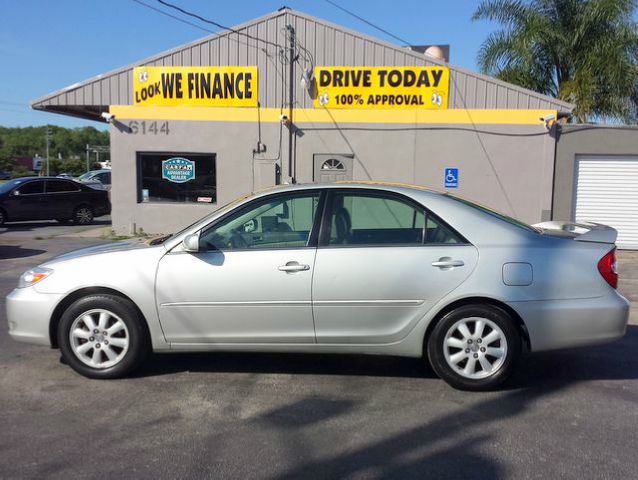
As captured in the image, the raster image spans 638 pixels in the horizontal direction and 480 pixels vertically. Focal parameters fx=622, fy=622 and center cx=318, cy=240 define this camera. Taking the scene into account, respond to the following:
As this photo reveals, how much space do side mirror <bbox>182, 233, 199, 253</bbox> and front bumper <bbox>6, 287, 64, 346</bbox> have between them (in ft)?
3.56

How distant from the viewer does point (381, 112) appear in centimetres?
1423

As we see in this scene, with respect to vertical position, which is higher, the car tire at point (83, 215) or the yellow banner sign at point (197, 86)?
the yellow banner sign at point (197, 86)

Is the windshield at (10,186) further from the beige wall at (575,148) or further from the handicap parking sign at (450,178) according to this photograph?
the beige wall at (575,148)

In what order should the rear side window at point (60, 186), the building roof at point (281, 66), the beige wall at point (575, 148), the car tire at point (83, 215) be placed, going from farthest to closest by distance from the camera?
the car tire at point (83, 215) < the rear side window at point (60, 186) < the building roof at point (281, 66) < the beige wall at point (575, 148)

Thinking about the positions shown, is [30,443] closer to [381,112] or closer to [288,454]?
[288,454]

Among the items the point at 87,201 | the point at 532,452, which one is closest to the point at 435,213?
the point at 532,452

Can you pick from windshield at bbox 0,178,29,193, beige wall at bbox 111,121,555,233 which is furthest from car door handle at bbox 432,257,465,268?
windshield at bbox 0,178,29,193

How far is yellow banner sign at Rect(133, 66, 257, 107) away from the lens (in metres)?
14.3

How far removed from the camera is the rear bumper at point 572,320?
4.69 m

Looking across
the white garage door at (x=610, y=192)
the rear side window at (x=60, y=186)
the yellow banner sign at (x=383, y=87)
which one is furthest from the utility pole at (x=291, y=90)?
the rear side window at (x=60, y=186)

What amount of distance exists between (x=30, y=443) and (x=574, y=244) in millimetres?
4077

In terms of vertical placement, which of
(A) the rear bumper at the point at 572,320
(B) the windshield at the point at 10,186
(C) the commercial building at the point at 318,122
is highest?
(C) the commercial building at the point at 318,122

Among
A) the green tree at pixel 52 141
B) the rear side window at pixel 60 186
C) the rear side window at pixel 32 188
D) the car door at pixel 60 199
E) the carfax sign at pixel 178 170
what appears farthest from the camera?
the green tree at pixel 52 141

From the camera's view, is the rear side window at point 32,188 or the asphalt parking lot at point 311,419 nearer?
the asphalt parking lot at point 311,419
